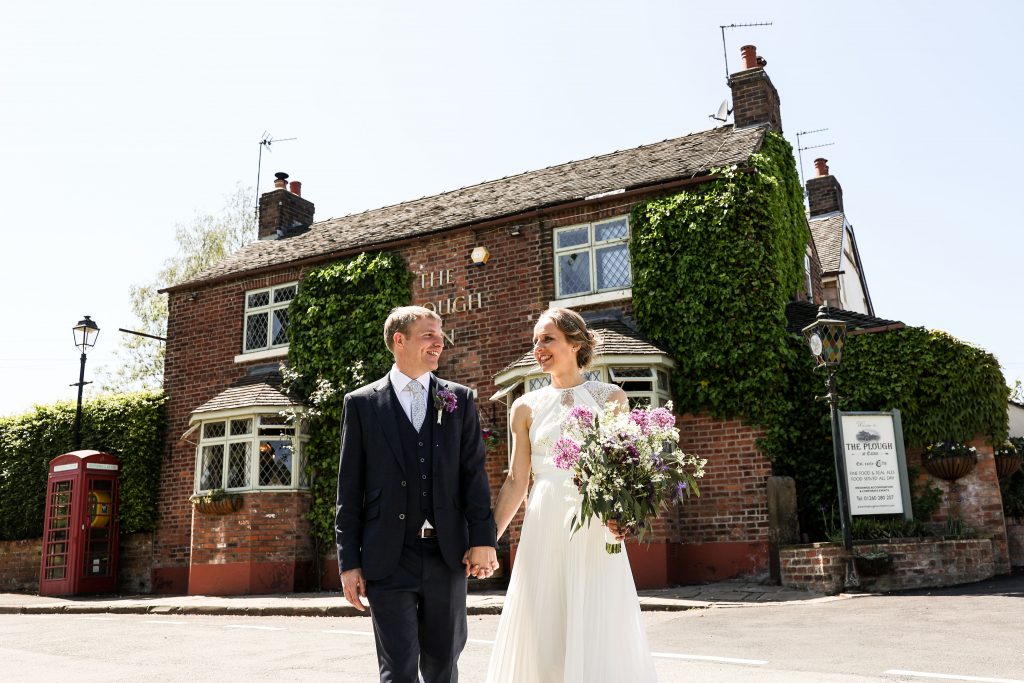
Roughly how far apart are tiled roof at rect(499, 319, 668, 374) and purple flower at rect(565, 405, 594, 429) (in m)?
8.16

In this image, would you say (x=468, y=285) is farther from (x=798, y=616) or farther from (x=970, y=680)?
(x=970, y=680)

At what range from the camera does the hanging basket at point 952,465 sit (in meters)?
11.7

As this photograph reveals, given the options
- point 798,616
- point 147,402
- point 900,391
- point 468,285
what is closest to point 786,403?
point 900,391

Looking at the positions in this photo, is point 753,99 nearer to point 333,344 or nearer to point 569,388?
point 333,344

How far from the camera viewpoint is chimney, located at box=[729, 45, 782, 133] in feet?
51.0

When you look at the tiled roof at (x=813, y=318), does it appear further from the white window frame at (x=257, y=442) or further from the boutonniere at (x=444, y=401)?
the boutonniere at (x=444, y=401)

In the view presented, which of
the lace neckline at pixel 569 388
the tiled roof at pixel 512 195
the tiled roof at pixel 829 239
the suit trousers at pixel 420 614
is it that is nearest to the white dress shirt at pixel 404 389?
the suit trousers at pixel 420 614

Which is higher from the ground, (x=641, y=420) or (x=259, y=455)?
(x=259, y=455)

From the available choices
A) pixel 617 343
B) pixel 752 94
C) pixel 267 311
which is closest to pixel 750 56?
pixel 752 94

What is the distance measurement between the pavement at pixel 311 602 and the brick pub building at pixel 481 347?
86 centimetres

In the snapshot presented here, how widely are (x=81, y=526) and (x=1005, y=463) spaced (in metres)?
15.9

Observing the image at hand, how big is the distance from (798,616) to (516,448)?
17.3 ft

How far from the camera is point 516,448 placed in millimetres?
4309

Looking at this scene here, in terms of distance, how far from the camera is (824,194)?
83.4 feet
